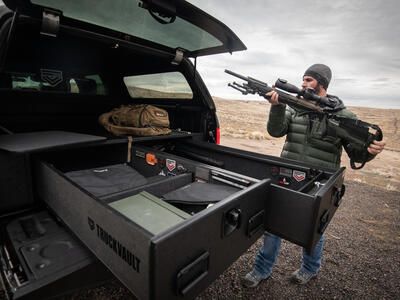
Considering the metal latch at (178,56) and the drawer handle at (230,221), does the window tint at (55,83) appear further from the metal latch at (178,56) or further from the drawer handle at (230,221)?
the drawer handle at (230,221)

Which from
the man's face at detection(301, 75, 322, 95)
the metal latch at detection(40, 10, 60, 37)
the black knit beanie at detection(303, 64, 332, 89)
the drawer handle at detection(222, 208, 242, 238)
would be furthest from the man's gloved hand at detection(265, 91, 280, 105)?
the metal latch at detection(40, 10, 60, 37)

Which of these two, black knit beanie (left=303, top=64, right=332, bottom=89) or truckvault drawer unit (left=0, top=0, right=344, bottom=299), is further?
black knit beanie (left=303, top=64, right=332, bottom=89)

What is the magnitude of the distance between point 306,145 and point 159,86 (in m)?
2.23

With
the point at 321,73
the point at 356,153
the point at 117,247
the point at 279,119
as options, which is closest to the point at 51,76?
the point at 279,119

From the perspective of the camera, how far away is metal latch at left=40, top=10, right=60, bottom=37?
1.75 metres

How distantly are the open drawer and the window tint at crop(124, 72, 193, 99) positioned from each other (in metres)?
1.63

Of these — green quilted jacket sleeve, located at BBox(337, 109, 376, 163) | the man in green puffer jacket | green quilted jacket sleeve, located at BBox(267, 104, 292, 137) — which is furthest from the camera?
green quilted jacket sleeve, located at BBox(267, 104, 292, 137)

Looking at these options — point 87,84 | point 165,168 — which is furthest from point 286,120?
point 87,84

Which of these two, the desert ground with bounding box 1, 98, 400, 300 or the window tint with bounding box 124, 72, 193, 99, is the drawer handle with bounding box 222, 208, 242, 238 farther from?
the window tint with bounding box 124, 72, 193, 99

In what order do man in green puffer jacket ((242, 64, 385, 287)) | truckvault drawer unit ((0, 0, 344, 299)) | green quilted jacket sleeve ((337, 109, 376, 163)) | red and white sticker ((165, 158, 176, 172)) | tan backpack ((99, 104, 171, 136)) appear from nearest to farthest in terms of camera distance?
truckvault drawer unit ((0, 0, 344, 299))
red and white sticker ((165, 158, 176, 172))
green quilted jacket sleeve ((337, 109, 376, 163))
man in green puffer jacket ((242, 64, 385, 287))
tan backpack ((99, 104, 171, 136))

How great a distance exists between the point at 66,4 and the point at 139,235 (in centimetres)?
178

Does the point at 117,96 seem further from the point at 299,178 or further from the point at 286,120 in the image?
the point at 299,178

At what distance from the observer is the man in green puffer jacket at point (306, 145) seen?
7.80 feet

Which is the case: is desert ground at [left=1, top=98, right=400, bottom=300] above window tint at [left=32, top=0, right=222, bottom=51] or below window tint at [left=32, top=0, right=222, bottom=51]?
below
